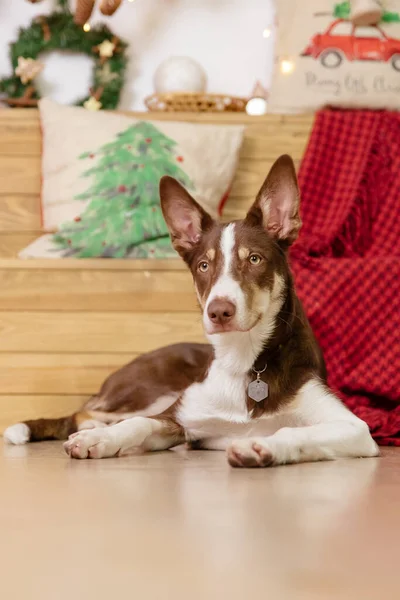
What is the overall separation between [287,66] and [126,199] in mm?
1192

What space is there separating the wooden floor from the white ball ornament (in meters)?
2.76

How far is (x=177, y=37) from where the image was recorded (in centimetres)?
481

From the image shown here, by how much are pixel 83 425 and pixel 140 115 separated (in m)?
1.86

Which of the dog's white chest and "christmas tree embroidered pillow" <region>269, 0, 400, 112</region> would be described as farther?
"christmas tree embroidered pillow" <region>269, 0, 400, 112</region>

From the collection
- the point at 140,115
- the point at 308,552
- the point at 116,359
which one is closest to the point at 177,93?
the point at 140,115

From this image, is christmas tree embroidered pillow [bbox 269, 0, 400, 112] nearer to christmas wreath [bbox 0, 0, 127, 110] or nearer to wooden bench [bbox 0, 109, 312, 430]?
christmas wreath [bbox 0, 0, 127, 110]

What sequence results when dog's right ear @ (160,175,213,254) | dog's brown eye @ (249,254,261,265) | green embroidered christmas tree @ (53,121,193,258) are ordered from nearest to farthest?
1. dog's brown eye @ (249,254,261,265)
2. dog's right ear @ (160,175,213,254)
3. green embroidered christmas tree @ (53,121,193,258)

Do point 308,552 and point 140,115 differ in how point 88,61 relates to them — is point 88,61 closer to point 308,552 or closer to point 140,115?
point 140,115

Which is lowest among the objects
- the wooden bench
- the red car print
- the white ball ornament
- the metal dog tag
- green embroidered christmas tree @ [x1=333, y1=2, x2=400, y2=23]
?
the wooden bench

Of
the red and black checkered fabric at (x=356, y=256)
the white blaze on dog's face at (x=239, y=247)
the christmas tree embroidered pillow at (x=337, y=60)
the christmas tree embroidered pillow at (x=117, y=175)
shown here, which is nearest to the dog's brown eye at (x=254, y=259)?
the white blaze on dog's face at (x=239, y=247)

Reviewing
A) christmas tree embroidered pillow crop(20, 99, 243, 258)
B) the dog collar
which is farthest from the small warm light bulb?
the dog collar

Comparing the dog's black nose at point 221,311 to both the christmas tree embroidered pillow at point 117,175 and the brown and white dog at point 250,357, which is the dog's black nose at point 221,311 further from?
the christmas tree embroidered pillow at point 117,175

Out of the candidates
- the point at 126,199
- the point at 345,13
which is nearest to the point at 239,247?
the point at 126,199

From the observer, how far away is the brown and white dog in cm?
214
